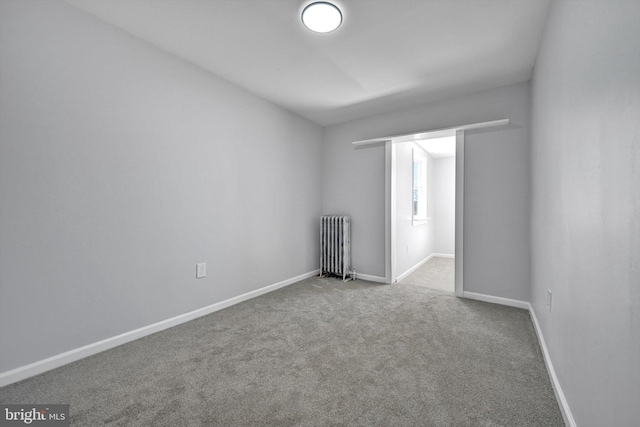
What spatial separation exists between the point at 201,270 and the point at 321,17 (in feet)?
7.77

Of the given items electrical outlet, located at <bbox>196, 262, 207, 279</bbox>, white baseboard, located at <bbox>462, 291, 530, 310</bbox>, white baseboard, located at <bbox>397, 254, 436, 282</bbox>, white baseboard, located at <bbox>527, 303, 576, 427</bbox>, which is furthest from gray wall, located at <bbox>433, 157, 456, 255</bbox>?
electrical outlet, located at <bbox>196, 262, 207, 279</bbox>

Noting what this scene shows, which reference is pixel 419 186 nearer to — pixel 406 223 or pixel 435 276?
pixel 406 223

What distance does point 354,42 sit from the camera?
214 centimetres

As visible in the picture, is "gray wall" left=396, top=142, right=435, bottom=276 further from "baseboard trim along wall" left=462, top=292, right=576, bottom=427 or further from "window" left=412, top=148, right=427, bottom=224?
"baseboard trim along wall" left=462, top=292, right=576, bottom=427

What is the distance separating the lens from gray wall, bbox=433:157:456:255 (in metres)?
6.02

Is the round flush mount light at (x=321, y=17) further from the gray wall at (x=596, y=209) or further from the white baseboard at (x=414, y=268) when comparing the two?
the white baseboard at (x=414, y=268)

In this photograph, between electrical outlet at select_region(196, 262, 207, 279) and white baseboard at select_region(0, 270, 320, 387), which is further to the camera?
electrical outlet at select_region(196, 262, 207, 279)

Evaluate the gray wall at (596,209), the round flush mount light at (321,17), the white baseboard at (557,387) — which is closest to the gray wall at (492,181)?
the white baseboard at (557,387)

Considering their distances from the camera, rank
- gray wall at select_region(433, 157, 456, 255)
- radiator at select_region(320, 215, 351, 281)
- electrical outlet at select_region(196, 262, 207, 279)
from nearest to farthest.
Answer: electrical outlet at select_region(196, 262, 207, 279) < radiator at select_region(320, 215, 351, 281) < gray wall at select_region(433, 157, 456, 255)

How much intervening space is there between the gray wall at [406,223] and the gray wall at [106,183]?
215cm

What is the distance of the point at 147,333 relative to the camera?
7.11 ft

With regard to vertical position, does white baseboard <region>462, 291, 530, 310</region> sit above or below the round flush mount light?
below

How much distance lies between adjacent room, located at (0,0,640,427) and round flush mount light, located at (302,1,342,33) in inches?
0.6

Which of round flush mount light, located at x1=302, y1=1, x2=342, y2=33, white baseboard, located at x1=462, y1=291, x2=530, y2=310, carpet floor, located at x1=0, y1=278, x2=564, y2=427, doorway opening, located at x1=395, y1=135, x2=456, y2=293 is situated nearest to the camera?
carpet floor, located at x1=0, y1=278, x2=564, y2=427
